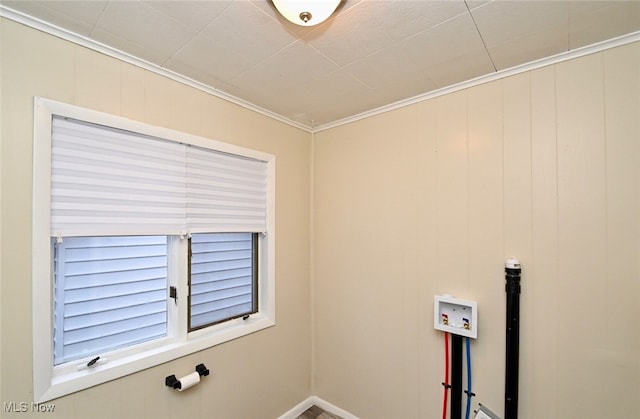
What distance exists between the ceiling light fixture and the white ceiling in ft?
0.29

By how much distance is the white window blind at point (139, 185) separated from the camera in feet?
4.58

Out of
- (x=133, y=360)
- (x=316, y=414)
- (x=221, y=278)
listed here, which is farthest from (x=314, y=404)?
(x=133, y=360)

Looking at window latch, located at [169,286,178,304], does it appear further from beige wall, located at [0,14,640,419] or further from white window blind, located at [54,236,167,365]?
beige wall, located at [0,14,640,419]

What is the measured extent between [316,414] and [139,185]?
2250 mm

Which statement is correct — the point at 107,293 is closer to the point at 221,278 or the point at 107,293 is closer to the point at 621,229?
the point at 221,278

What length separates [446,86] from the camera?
1.91 metres

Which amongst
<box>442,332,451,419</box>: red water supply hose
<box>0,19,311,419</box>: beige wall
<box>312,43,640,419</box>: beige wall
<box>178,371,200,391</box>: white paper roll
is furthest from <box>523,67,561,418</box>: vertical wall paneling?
<box>178,371,200,391</box>: white paper roll

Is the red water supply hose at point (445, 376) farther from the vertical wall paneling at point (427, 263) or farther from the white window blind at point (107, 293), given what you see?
the white window blind at point (107, 293)

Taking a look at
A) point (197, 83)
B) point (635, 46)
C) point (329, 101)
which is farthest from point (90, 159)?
point (635, 46)

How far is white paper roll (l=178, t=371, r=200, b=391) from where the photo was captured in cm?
168

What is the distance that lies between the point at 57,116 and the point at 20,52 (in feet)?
0.90

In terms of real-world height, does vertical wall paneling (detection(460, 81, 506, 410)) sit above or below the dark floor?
above

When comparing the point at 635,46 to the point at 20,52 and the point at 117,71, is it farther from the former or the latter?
the point at 20,52

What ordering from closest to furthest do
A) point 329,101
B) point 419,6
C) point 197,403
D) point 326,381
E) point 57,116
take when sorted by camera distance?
point 419,6 → point 57,116 → point 197,403 → point 329,101 → point 326,381
